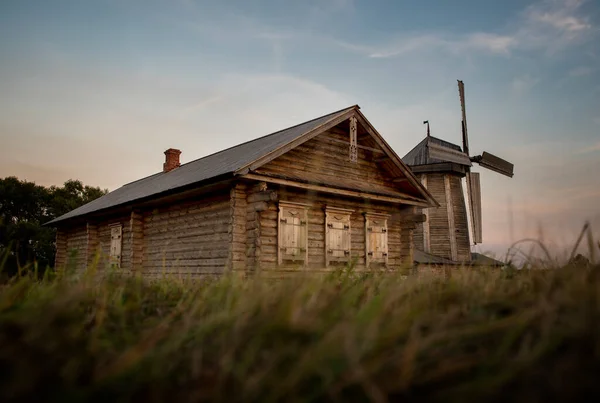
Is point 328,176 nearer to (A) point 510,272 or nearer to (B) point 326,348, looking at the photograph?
(A) point 510,272

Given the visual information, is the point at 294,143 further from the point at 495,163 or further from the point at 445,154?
the point at 495,163

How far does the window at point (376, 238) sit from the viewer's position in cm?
1464

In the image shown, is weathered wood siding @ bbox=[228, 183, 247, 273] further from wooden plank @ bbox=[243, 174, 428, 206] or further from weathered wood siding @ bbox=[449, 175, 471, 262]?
weathered wood siding @ bbox=[449, 175, 471, 262]

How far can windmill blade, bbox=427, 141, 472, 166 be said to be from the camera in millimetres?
25391

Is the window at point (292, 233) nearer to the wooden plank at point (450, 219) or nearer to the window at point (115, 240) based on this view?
the window at point (115, 240)

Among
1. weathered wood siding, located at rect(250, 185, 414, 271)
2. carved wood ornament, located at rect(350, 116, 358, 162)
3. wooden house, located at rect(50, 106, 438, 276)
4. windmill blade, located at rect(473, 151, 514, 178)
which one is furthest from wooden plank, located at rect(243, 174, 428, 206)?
windmill blade, located at rect(473, 151, 514, 178)

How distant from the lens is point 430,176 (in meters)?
25.6

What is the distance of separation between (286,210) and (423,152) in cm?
1603

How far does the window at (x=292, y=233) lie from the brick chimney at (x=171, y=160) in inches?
389

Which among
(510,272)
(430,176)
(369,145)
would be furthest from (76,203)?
(510,272)

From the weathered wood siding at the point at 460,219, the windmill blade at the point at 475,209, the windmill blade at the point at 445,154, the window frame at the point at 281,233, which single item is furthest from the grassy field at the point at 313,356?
the windmill blade at the point at 475,209

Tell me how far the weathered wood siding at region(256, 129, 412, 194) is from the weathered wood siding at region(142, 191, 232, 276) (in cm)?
178

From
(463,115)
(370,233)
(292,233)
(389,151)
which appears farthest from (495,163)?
(292,233)

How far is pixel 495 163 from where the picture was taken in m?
28.2
